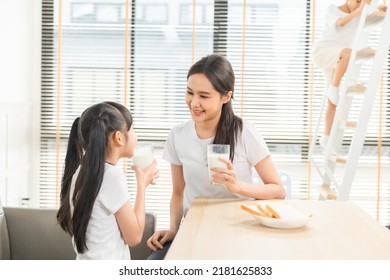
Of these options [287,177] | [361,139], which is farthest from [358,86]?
[287,177]

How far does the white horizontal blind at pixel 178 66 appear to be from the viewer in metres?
3.86

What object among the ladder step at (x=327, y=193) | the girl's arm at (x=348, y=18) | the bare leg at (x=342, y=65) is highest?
the girl's arm at (x=348, y=18)

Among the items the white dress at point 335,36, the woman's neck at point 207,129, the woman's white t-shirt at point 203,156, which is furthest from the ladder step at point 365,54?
the woman's neck at point 207,129

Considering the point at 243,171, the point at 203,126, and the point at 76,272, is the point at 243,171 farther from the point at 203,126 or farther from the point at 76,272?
the point at 76,272

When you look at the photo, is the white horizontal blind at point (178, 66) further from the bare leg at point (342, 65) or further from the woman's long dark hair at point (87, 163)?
the woman's long dark hair at point (87, 163)

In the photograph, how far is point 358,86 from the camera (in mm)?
2725

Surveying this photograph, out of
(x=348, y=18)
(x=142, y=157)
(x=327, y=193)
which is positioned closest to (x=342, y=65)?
(x=348, y=18)

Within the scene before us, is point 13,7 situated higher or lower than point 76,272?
higher

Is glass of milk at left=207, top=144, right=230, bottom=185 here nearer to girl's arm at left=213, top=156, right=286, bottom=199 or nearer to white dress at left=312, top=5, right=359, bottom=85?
girl's arm at left=213, top=156, right=286, bottom=199

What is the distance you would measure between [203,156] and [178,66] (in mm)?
1899

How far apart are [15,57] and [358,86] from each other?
2184 millimetres

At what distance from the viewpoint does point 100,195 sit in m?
1.62

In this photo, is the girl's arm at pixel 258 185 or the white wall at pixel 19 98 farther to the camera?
the white wall at pixel 19 98

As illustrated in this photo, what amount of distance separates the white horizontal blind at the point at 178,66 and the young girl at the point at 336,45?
60 cm
